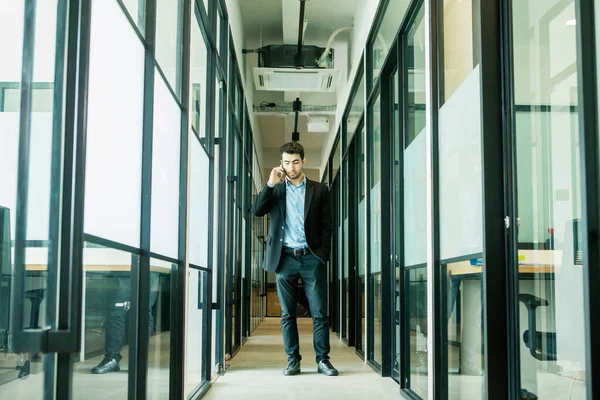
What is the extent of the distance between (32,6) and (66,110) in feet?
0.77

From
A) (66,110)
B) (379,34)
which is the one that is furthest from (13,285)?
(379,34)

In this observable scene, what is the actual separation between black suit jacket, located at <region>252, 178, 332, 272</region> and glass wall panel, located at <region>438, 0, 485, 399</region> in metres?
1.55

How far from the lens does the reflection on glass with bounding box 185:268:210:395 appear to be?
3311 millimetres

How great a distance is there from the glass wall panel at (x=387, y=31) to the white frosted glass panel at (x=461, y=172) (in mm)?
1179

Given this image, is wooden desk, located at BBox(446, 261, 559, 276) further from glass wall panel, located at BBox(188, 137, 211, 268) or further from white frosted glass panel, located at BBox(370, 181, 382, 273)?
white frosted glass panel, located at BBox(370, 181, 382, 273)

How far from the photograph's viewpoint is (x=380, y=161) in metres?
4.57

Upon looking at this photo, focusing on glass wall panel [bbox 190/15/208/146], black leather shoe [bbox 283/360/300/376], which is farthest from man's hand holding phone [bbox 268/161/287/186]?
black leather shoe [bbox 283/360/300/376]

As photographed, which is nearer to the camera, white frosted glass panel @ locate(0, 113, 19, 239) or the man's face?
white frosted glass panel @ locate(0, 113, 19, 239)

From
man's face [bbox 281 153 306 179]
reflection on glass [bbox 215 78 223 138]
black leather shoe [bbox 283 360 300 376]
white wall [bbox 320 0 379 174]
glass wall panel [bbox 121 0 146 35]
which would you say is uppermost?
white wall [bbox 320 0 379 174]

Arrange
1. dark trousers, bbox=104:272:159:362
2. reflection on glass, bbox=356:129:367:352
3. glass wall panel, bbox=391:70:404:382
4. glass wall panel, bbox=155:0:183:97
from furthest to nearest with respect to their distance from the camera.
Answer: reflection on glass, bbox=356:129:367:352
glass wall panel, bbox=391:70:404:382
glass wall panel, bbox=155:0:183:97
dark trousers, bbox=104:272:159:362

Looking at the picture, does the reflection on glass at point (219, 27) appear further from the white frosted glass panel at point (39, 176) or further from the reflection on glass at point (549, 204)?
the white frosted glass panel at point (39, 176)

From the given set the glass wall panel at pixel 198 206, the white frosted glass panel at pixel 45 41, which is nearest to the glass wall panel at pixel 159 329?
the glass wall panel at pixel 198 206

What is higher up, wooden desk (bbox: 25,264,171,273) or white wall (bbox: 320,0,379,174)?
white wall (bbox: 320,0,379,174)

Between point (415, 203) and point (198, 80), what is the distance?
1.34m
